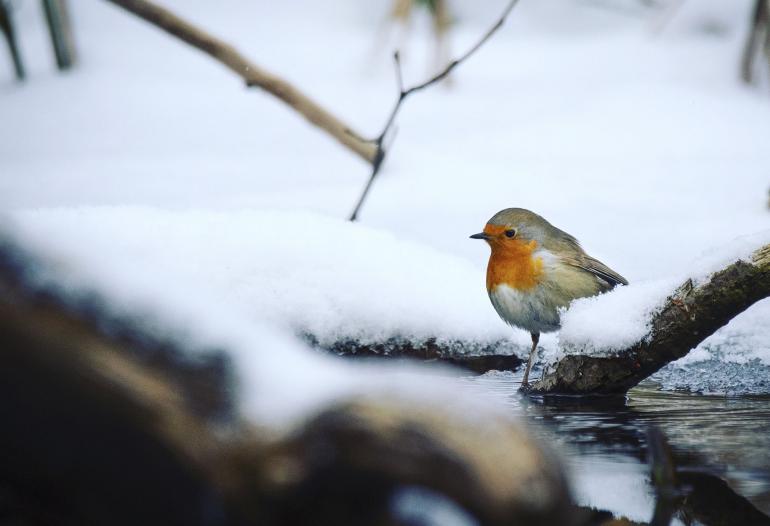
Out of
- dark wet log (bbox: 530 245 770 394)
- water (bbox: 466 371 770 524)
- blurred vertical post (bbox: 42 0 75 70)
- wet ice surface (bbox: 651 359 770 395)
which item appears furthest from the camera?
blurred vertical post (bbox: 42 0 75 70)

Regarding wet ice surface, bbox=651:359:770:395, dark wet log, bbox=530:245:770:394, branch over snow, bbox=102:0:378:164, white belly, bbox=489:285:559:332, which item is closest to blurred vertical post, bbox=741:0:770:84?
branch over snow, bbox=102:0:378:164

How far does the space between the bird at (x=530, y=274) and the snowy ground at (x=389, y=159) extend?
20 cm

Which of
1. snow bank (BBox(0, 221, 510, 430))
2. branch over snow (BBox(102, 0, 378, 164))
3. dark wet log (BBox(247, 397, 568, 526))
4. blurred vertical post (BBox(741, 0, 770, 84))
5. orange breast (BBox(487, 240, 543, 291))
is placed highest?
blurred vertical post (BBox(741, 0, 770, 84))

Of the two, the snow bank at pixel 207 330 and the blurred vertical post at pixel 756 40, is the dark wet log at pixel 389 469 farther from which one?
the blurred vertical post at pixel 756 40

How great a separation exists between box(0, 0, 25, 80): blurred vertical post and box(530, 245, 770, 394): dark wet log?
3125mm

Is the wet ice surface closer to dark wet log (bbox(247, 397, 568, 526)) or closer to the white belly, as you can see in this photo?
the white belly

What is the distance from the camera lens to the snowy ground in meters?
2.09

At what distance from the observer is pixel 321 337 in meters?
1.98

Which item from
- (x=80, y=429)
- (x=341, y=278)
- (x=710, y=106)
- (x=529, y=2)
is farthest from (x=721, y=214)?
(x=529, y=2)

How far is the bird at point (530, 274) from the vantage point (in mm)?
1859

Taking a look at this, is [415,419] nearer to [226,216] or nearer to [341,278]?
[341,278]

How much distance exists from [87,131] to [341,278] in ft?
7.41

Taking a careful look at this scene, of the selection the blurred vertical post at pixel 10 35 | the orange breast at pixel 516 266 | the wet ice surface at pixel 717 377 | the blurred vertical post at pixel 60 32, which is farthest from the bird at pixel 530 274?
the blurred vertical post at pixel 60 32

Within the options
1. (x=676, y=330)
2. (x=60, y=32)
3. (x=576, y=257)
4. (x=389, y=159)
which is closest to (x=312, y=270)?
(x=576, y=257)
